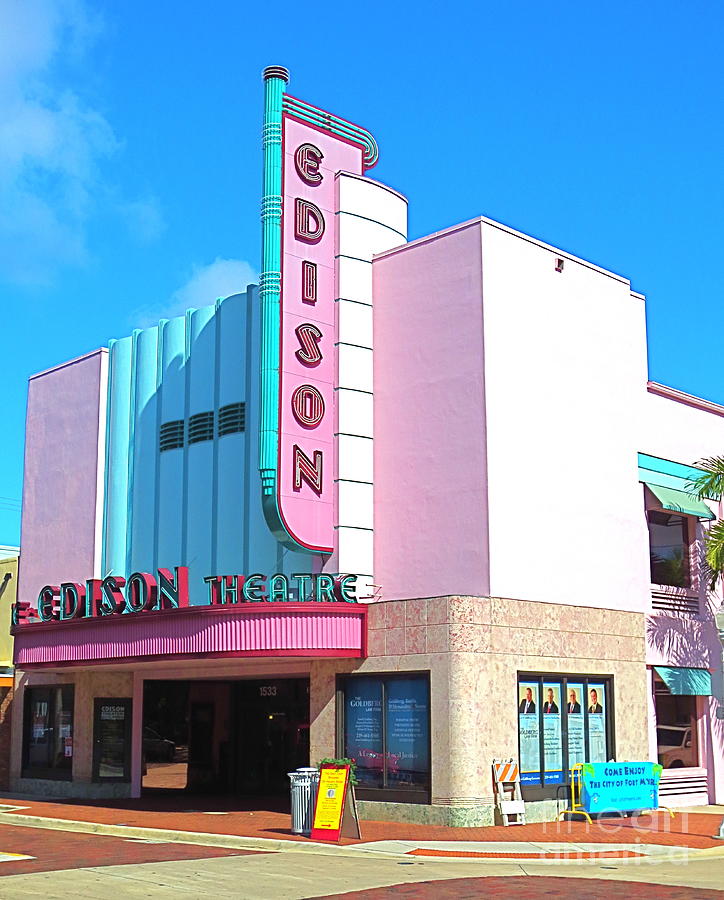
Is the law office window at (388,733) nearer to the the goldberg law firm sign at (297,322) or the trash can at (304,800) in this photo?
the trash can at (304,800)

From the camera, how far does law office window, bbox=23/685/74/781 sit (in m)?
32.9

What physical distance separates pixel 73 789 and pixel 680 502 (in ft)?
57.3

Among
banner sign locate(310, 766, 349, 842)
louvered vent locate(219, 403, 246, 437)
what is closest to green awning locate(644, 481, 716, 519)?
louvered vent locate(219, 403, 246, 437)

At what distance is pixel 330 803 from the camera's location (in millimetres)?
21312

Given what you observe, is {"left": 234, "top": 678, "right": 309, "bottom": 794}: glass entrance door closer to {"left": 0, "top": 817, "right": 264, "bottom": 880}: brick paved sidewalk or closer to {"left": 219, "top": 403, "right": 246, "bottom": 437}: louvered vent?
{"left": 219, "top": 403, "right": 246, "bottom": 437}: louvered vent

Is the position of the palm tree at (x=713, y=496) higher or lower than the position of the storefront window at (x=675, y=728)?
higher

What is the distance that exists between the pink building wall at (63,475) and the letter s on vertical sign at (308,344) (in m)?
9.74

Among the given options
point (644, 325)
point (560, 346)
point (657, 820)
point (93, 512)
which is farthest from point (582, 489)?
point (93, 512)

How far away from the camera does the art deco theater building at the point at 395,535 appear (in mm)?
24391

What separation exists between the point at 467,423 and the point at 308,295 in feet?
15.4

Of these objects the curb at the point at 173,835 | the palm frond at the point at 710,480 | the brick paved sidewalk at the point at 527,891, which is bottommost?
the curb at the point at 173,835

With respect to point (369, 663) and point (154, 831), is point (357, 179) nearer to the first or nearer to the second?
point (369, 663)

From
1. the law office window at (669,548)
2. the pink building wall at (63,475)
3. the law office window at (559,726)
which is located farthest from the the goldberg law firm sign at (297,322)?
the pink building wall at (63,475)

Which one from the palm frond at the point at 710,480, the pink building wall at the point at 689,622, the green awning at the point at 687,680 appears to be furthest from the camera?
the palm frond at the point at 710,480
